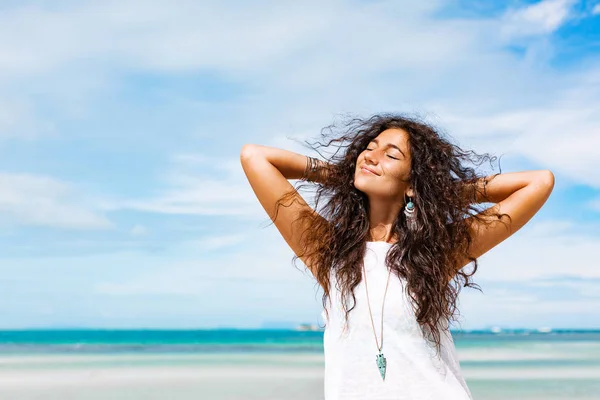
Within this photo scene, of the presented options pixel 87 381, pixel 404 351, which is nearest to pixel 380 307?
pixel 404 351

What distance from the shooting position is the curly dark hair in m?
2.49

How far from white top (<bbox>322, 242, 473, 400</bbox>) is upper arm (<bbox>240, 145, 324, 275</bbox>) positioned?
0.30 metres

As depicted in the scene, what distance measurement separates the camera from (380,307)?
7.91ft

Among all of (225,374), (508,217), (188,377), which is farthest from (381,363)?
(225,374)

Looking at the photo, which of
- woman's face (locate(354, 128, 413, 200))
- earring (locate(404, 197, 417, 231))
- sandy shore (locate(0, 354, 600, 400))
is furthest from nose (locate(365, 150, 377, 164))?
sandy shore (locate(0, 354, 600, 400))

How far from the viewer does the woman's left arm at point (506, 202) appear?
2.65 meters

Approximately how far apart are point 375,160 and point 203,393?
26.8 feet

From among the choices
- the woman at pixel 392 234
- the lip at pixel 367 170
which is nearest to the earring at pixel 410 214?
the woman at pixel 392 234

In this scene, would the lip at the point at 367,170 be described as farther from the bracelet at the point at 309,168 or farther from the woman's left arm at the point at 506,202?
the woman's left arm at the point at 506,202

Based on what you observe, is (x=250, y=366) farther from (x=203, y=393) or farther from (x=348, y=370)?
(x=348, y=370)

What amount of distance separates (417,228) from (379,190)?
19 centimetres

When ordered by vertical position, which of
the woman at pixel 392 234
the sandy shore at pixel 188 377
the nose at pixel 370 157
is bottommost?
the sandy shore at pixel 188 377

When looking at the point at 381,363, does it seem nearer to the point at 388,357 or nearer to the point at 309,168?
the point at 388,357

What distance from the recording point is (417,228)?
262cm
